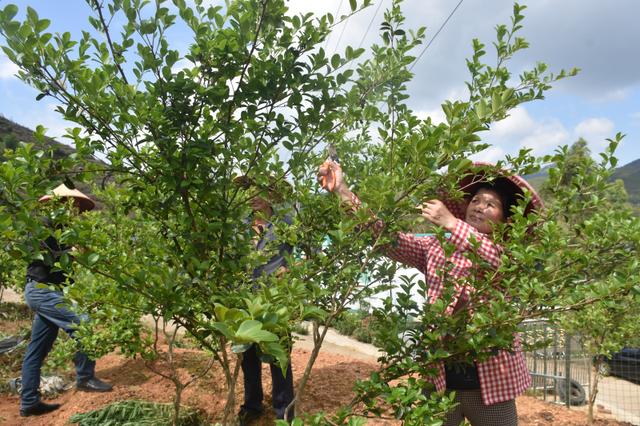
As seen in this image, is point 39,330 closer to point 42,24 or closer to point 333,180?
point 333,180

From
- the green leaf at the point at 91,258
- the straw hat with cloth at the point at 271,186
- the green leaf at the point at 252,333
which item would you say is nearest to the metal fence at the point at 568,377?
the straw hat with cloth at the point at 271,186

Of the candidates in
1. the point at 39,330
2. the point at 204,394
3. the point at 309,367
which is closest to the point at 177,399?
the point at 204,394

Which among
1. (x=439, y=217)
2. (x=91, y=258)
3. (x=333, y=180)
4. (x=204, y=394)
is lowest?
(x=204, y=394)

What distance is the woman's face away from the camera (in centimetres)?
211

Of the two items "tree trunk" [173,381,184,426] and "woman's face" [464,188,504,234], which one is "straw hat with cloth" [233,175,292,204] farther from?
"tree trunk" [173,381,184,426]

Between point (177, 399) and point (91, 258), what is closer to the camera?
point (91, 258)

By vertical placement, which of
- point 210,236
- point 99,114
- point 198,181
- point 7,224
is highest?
point 99,114

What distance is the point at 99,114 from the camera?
1.51 metres

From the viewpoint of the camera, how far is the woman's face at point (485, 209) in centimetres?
211

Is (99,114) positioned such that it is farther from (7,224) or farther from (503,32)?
(503,32)

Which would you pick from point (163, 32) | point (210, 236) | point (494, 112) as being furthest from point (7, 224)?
point (494, 112)

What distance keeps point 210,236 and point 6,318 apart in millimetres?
8177

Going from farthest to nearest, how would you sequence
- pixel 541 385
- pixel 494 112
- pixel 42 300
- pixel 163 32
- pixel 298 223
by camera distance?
1. pixel 541 385
2. pixel 42 300
3. pixel 298 223
4. pixel 163 32
5. pixel 494 112

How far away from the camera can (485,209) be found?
2107mm
